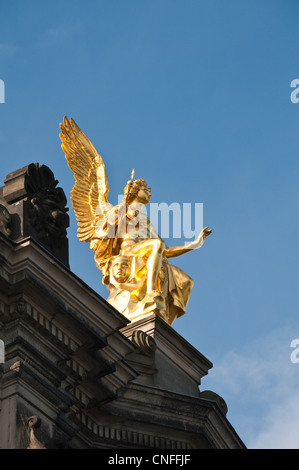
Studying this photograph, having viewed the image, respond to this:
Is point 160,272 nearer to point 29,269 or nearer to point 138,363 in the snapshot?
point 138,363

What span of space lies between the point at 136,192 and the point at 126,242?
4.04ft

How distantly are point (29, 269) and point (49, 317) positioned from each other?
77 cm

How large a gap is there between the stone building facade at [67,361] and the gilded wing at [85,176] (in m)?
2.68

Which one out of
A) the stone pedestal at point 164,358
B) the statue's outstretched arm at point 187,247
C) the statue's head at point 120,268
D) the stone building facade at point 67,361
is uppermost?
the statue's outstretched arm at point 187,247

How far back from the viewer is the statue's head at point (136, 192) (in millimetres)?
26922

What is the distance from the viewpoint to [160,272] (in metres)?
25.7

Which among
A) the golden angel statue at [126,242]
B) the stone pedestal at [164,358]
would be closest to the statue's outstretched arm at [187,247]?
the golden angel statue at [126,242]

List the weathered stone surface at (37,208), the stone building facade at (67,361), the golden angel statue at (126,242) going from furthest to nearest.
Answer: the golden angel statue at (126,242), the weathered stone surface at (37,208), the stone building facade at (67,361)

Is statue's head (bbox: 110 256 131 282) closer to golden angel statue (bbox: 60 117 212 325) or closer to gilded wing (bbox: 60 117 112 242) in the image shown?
golden angel statue (bbox: 60 117 212 325)

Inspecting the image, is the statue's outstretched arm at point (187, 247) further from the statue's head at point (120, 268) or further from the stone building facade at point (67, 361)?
the stone building facade at point (67, 361)

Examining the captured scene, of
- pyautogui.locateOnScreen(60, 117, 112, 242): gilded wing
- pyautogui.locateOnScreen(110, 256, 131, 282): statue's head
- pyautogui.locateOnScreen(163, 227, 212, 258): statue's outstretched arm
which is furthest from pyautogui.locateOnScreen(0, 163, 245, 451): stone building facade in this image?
pyautogui.locateOnScreen(60, 117, 112, 242): gilded wing

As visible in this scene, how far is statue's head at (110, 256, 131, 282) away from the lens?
25.6 m
